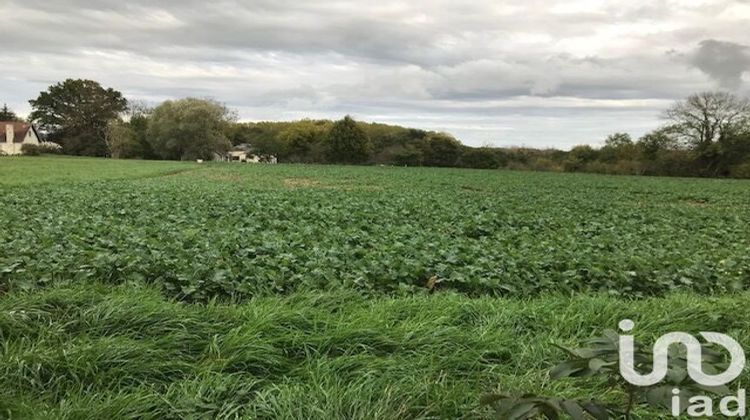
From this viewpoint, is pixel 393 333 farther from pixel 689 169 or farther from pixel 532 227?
pixel 689 169

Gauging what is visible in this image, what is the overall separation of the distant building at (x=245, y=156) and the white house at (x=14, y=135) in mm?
35764

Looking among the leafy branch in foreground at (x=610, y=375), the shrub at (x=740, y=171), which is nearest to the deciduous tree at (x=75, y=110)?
the shrub at (x=740, y=171)

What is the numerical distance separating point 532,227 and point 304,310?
9755 millimetres

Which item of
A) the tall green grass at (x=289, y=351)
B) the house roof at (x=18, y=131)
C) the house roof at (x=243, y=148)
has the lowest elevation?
the tall green grass at (x=289, y=351)

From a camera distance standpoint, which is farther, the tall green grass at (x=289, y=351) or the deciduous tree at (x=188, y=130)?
the deciduous tree at (x=188, y=130)

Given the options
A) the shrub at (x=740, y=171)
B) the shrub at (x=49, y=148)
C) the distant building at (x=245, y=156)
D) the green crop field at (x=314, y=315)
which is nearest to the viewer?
the green crop field at (x=314, y=315)

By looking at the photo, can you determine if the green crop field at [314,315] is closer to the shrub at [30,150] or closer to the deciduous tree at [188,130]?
the deciduous tree at [188,130]

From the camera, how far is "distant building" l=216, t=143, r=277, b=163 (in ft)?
312

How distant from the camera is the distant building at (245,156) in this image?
95.2 metres

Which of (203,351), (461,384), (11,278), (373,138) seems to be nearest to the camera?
(461,384)

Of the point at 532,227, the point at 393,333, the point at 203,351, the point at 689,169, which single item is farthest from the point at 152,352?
the point at 689,169

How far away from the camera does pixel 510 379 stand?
3594 mm

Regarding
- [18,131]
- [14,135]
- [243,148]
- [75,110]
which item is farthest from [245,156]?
[14,135]

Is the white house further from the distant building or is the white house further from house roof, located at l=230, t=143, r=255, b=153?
house roof, located at l=230, t=143, r=255, b=153
